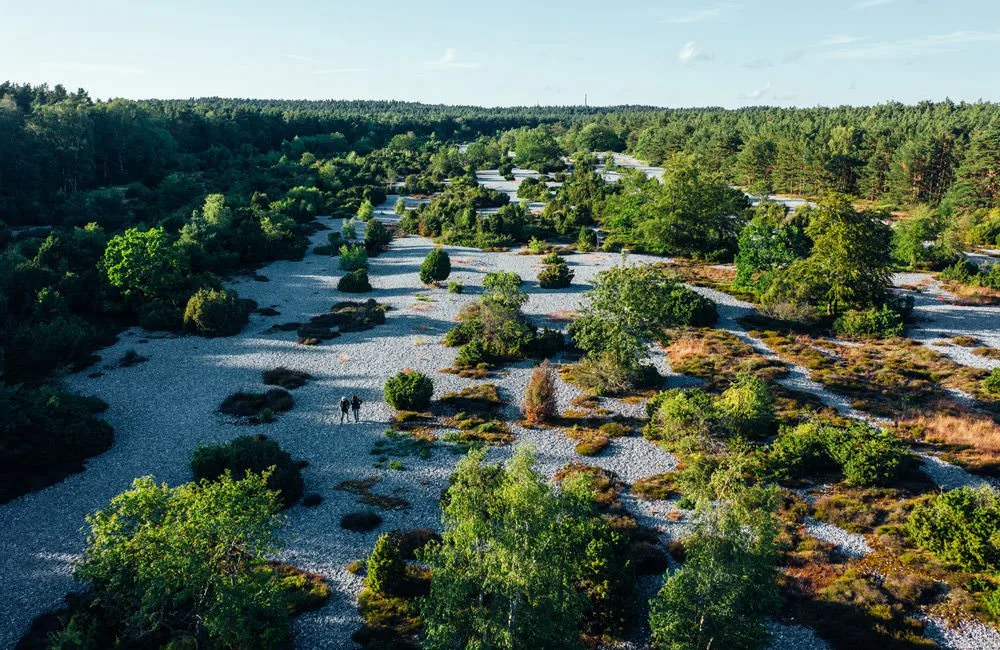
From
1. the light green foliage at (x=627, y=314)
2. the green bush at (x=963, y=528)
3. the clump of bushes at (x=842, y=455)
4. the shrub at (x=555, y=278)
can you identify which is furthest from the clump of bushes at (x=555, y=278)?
the green bush at (x=963, y=528)

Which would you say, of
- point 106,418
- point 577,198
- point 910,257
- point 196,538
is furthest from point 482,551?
point 577,198

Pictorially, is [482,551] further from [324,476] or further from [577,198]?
[577,198]

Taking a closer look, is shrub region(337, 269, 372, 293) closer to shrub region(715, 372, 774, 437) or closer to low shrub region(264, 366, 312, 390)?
low shrub region(264, 366, 312, 390)

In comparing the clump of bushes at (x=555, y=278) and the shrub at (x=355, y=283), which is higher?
the clump of bushes at (x=555, y=278)

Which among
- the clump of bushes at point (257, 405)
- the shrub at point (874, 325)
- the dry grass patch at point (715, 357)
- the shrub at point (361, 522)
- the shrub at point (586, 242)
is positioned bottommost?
the shrub at point (361, 522)

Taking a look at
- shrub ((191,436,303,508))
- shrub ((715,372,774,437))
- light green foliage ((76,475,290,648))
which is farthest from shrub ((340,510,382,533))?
shrub ((715,372,774,437))

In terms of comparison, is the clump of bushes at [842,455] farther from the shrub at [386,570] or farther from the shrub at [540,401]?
the shrub at [386,570]
